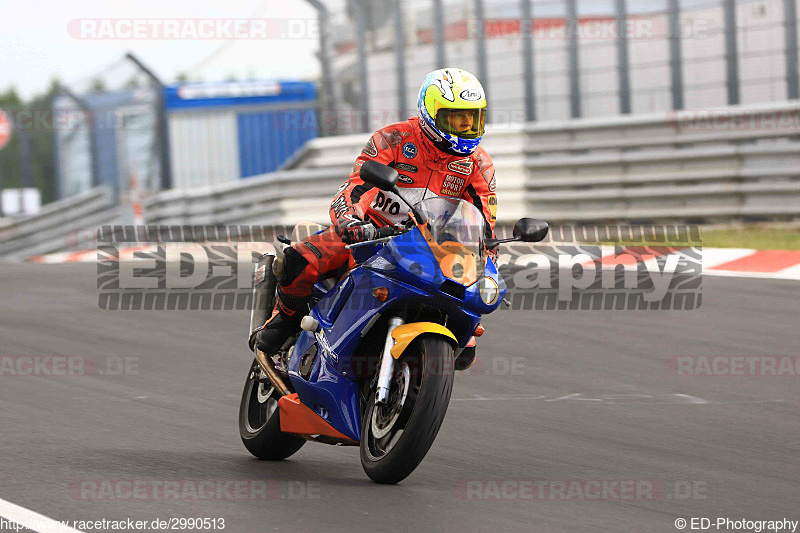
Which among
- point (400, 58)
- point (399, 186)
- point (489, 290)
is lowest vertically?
point (489, 290)

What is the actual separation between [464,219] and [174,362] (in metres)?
4.13

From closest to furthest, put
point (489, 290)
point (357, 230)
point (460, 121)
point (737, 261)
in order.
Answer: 1. point (489, 290)
2. point (357, 230)
3. point (460, 121)
4. point (737, 261)

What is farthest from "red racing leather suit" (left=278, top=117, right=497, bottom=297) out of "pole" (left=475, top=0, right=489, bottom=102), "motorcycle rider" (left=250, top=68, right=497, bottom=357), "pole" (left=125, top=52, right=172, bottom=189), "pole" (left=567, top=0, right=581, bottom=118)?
"pole" (left=125, top=52, right=172, bottom=189)

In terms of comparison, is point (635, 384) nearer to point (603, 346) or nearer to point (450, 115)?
point (603, 346)

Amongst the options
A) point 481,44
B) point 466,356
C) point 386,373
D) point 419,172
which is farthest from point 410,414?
point 481,44

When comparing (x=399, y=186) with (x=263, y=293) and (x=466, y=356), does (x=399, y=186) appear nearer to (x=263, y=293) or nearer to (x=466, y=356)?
(x=466, y=356)

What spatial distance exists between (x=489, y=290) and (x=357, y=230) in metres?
0.61

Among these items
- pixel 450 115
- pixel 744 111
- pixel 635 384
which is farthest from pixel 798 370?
pixel 744 111

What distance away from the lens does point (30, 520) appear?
467cm

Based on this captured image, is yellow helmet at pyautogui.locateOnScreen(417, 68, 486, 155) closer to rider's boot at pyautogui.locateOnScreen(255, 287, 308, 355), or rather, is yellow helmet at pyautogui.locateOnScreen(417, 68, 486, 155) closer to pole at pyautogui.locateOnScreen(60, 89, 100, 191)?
rider's boot at pyautogui.locateOnScreen(255, 287, 308, 355)

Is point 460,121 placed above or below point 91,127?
below

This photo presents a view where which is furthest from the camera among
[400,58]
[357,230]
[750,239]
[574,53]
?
[400,58]

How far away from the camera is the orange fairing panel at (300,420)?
18.3 feet

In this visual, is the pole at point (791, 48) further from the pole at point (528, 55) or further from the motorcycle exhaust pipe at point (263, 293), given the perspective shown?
the motorcycle exhaust pipe at point (263, 293)
